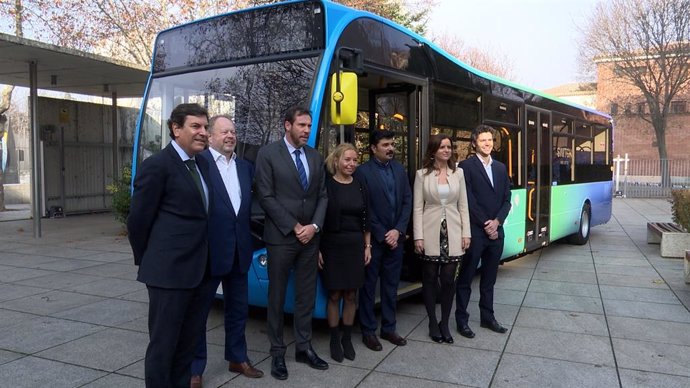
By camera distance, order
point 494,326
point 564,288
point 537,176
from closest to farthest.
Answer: point 494,326, point 564,288, point 537,176

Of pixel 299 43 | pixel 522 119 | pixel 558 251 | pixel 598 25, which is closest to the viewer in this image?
pixel 299 43

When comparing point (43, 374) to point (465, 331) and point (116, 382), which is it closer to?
point (116, 382)

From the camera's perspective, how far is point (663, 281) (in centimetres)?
788

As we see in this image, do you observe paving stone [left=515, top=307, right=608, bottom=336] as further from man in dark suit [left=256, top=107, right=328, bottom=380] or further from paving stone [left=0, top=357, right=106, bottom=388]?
paving stone [left=0, top=357, right=106, bottom=388]

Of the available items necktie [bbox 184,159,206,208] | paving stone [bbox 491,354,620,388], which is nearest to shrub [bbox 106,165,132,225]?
necktie [bbox 184,159,206,208]

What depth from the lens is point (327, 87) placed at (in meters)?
4.71

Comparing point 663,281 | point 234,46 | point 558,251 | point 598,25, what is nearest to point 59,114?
point 234,46

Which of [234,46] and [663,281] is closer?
[234,46]

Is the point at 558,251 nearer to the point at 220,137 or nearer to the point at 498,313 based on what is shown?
the point at 498,313

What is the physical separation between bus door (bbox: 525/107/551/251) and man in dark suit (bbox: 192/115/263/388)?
5625 millimetres

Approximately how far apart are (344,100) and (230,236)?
5.02 ft

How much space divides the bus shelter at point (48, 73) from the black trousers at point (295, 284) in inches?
325

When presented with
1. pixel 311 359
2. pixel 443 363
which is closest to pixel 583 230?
pixel 443 363

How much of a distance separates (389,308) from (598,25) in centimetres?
3033
